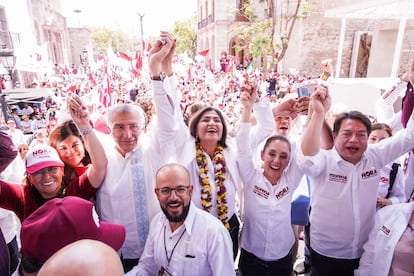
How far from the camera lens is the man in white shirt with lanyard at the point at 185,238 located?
163cm

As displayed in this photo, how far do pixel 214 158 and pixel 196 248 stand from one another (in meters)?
0.75

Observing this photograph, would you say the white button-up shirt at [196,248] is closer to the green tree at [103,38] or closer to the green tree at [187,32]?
the green tree at [187,32]

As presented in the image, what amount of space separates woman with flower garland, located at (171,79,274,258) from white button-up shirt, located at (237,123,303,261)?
0.13 metres

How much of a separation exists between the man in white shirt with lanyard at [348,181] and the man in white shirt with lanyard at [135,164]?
101 cm

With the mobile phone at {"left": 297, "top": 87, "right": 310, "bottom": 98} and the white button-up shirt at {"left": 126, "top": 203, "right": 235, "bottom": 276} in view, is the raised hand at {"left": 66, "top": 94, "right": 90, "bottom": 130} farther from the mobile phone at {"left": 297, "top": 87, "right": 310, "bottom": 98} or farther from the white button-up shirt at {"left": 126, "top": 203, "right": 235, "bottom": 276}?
the mobile phone at {"left": 297, "top": 87, "right": 310, "bottom": 98}

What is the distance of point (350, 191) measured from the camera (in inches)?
76.9

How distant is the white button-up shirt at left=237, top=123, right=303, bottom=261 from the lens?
6.72 feet

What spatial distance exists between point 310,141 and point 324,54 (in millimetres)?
15205

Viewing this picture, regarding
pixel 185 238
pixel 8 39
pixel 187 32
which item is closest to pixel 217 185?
pixel 185 238

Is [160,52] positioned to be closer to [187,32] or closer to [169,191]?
[169,191]

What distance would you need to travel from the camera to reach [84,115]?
5.99 feet

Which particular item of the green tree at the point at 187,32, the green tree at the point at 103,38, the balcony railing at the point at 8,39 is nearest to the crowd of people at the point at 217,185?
the balcony railing at the point at 8,39

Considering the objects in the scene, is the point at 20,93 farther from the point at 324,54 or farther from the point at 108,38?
the point at 108,38

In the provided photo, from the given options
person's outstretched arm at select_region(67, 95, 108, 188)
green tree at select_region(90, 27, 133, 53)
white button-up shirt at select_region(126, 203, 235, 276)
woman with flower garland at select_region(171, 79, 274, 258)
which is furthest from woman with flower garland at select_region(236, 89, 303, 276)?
green tree at select_region(90, 27, 133, 53)
